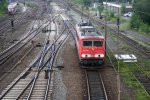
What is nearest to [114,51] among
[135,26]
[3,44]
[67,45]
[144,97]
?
[67,45]

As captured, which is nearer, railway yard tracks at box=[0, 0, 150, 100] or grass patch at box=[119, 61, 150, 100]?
railway yard tracks at box=[0, 0, 150, 100]

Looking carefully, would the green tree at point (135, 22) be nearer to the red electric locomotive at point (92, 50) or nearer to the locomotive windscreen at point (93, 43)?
the red electric locomotive at point (92, 50)

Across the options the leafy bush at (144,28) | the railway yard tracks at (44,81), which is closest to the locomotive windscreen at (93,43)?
the railway yard tracks at (44,81)

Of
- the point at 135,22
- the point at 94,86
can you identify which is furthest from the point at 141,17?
the point at 94,86

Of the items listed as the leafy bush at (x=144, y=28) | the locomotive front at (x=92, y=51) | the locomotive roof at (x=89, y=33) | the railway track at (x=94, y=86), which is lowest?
the leafy bush at (x=144, y=28)

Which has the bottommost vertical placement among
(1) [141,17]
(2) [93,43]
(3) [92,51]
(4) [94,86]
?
(4) [94,86]

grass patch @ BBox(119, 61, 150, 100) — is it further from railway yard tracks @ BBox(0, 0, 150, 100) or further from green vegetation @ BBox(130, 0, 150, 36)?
green vegetation @ BBox(130, 0, 150, 36)

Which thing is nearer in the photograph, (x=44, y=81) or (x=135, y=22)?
(x=44, y=81)

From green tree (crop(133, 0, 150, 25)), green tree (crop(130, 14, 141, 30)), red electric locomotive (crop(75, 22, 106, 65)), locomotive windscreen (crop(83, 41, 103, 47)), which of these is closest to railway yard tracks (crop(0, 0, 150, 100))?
red electric locomotive (crop(75, 22, 106, 65))

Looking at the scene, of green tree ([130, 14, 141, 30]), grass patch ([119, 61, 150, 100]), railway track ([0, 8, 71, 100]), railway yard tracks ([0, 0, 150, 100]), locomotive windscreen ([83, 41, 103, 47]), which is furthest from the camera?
green tree ([130, 14, 141, 30])

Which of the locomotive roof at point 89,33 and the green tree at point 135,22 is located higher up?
the locomotive roof at point 89,33

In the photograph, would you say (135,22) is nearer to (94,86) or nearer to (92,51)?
(92,51)

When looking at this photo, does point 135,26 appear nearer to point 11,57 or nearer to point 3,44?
point 3,44

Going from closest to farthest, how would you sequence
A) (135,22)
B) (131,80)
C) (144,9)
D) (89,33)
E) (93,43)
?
(131,80), (93,43), (89,33), (135,22), (144,9)
